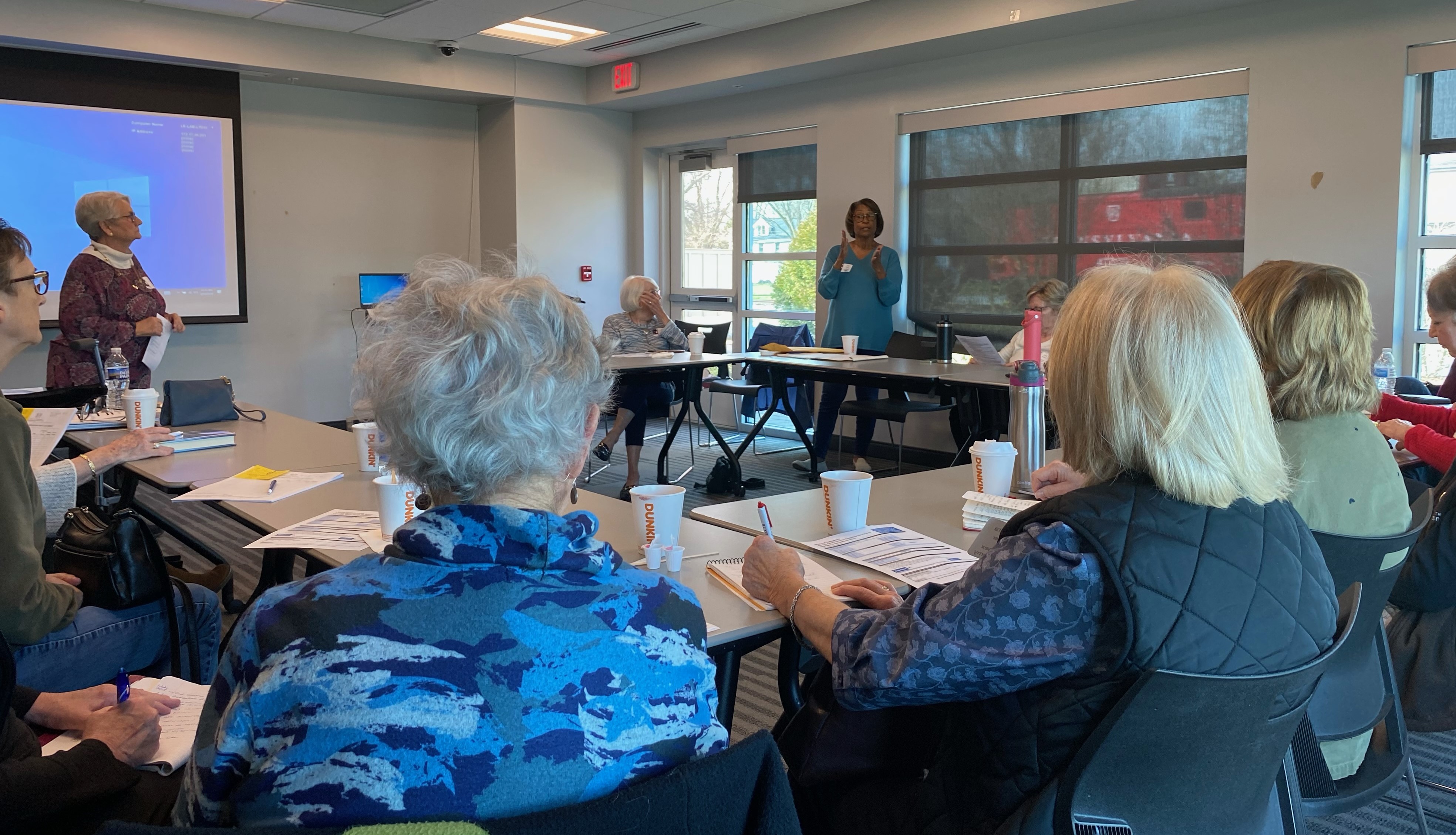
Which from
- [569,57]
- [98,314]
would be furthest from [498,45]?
[98,314]

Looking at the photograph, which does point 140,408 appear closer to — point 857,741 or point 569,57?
point 857,741

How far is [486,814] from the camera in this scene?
0.83 meters

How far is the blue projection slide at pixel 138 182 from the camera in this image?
650 centimetres

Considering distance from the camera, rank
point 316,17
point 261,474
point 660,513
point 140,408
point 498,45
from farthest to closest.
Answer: point 498,45 < point 316,17 < point 140,408 < point 261,474 < point 660,513

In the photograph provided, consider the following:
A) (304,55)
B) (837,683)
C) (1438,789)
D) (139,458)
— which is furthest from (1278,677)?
(304,55)

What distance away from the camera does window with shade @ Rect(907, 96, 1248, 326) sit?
563 centimetres

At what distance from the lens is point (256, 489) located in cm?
249

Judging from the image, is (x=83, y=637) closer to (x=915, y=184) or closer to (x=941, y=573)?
(x=941, y=573)

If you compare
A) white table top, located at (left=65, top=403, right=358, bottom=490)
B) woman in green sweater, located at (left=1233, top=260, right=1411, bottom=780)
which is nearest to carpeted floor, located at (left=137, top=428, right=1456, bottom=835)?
white table top, located at (left=65, top=403, right=358, bottom=490)

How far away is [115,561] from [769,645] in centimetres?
210

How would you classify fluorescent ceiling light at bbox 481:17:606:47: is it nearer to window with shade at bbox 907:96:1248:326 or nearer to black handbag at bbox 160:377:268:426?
window with shade at bbox 907:96:1248:326

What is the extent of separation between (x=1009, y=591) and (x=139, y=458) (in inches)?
99.8

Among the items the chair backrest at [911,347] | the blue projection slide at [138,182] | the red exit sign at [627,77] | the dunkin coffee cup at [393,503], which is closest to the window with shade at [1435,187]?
the chair backrest at [911,347]

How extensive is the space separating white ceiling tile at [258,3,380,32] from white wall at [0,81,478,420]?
0.76 m
